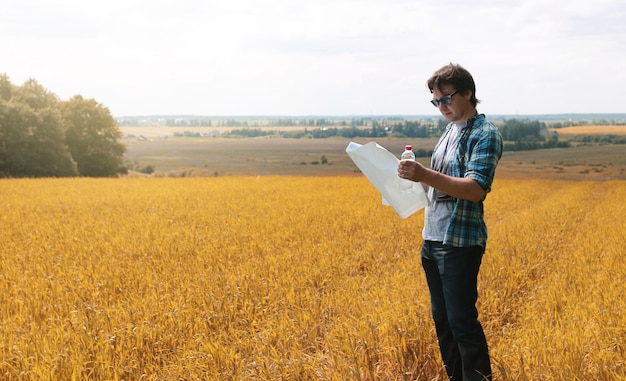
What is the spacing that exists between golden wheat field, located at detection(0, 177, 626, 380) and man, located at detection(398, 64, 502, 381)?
2.21ft

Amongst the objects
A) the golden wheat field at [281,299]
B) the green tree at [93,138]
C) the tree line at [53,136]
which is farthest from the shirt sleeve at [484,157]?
the green tree at [93,138]

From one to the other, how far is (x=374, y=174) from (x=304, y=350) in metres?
1.92

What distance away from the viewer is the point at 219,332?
520 cm

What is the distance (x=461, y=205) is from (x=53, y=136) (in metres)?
43.5

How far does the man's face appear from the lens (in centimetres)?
326

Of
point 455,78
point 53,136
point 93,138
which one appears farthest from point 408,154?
point 93,138

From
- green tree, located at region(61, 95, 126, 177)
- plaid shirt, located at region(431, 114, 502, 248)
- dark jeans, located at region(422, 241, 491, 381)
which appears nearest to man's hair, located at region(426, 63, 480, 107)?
plaid shirt, located at region(431, 114, 502, 248)

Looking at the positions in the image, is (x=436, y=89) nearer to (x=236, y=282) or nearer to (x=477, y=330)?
(x=477, y=330)

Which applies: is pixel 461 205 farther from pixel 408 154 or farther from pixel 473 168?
pixel 408 154

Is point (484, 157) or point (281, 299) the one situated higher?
point (484, 157)

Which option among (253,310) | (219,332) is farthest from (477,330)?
(253,310)

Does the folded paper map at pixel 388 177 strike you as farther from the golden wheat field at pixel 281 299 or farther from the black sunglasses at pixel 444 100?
the golden wheat field at pixel 281 299

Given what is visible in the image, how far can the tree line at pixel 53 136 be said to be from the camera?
3969 cm

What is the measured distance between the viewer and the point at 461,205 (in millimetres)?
3273
